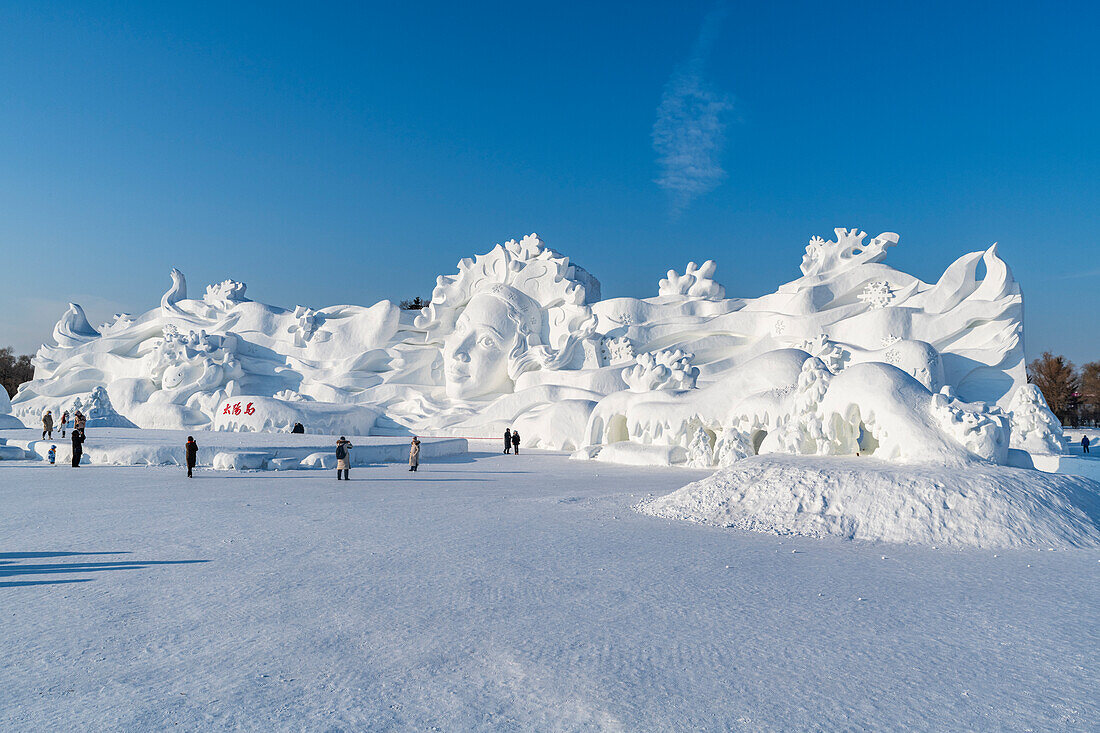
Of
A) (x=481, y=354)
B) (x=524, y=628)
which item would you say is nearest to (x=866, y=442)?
(x=524, y=628)

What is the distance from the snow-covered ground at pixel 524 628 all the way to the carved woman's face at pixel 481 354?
68.4ft

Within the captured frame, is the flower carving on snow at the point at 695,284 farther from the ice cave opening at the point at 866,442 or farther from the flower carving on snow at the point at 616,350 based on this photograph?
the ice cave opening at the point at 866,442

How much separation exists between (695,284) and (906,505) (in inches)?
996

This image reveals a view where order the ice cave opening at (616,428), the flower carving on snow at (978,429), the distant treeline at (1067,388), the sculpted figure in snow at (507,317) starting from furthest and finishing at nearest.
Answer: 1. the distant treeline at (1067,388)
2. the sculpted figure in snow at (507,317)
3. the ice cave opening at (616,428)
4. the flower carving on snow at (978,429)

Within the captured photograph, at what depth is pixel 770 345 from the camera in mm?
27844

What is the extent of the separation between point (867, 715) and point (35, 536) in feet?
23.4

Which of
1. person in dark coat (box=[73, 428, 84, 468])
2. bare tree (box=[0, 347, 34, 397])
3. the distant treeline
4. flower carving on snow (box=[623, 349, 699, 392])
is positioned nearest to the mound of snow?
person in dark coat (box=[73, 428, 84, 468])

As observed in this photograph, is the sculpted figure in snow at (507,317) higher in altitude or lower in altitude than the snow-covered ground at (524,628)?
higher

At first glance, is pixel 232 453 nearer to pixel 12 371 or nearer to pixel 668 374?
pixel 668 374

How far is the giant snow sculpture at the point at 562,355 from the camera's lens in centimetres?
1797

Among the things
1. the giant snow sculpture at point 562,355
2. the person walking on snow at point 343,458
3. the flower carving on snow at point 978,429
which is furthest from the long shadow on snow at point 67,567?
the giant snow sculpture at point 562,355

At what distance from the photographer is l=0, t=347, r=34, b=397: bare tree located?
1876 inches

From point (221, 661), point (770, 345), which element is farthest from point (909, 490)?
point (770, 345)

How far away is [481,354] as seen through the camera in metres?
28.8
